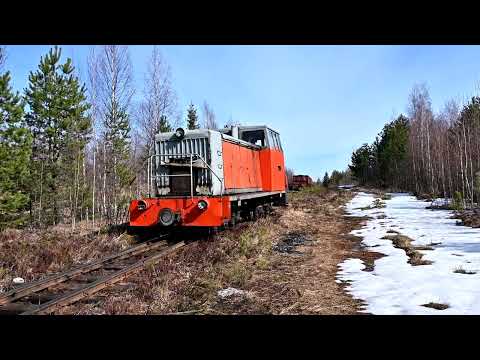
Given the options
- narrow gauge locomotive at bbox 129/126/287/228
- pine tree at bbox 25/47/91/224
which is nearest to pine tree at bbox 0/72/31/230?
pine tree at bbox 25/47/91/224

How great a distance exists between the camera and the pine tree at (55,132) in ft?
73.9

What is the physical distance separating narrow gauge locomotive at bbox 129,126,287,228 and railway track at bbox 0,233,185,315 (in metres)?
1.46

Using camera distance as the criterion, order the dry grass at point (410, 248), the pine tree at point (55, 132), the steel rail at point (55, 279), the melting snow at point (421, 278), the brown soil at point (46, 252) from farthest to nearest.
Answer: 1. the pine tree at point (55, 132)
2. the dry grass at point (410, 248)
3. the brown soil at point (46, 252)
4. the steel rail at point (55, 279)
5. the melting snow at point (421, 278)

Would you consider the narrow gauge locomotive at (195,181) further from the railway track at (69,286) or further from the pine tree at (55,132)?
the pine tree at (55,132)

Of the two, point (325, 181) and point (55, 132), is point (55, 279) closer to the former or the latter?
point (55, 132)

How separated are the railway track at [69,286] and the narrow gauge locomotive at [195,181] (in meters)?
1.46

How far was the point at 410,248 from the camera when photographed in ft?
30.0

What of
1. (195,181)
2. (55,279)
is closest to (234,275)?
(55,279)

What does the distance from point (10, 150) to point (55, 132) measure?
7.19m

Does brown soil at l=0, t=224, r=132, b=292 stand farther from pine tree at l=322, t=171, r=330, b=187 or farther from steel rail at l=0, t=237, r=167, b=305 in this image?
pine tree at l=322, t=171, r=330, b=187

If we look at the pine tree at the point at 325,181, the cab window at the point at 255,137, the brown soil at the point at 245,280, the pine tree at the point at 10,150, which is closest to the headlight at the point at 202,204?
the brown soil at the point at 245,280
